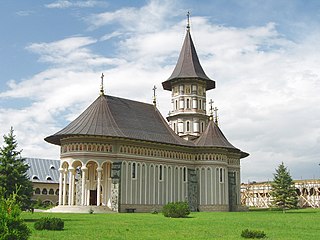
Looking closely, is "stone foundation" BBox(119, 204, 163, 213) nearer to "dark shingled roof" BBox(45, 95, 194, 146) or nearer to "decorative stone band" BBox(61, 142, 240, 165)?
"decorative stone band" BBox(61, 142, 240, 165)

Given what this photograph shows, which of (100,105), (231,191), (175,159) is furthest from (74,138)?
(231,191)

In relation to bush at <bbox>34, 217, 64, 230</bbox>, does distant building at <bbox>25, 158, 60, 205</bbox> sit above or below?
above

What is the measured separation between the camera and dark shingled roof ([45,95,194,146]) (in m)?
44.7

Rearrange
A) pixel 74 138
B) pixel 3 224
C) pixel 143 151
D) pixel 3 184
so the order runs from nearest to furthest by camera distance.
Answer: pixel 3 224 < pixel 3 184 < pixel 74 138 < pixel 143 151

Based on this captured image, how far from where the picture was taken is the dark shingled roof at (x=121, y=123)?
44.7 meters

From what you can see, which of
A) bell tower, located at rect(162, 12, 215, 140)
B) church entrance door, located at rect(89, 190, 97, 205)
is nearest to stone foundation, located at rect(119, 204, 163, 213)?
church entrance door, located at rect(89, 190, 97, 205)

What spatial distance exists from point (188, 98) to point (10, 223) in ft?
150

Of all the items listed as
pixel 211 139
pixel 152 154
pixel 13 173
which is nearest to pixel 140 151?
pixel 152 154

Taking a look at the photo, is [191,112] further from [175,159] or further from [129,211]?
[129,211]

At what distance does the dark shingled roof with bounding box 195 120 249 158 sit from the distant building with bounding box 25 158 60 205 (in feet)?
98.6

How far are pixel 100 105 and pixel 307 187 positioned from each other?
40953mm

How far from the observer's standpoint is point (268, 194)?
244ft

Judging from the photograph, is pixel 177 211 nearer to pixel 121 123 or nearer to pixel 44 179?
pixel 121 123

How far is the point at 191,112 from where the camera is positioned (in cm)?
5666
